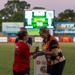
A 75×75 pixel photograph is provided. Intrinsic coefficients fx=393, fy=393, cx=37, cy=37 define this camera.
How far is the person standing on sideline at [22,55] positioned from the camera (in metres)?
9.66

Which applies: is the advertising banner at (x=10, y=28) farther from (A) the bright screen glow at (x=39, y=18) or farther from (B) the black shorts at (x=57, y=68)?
(B) the black shorts at (x=57, y=68)

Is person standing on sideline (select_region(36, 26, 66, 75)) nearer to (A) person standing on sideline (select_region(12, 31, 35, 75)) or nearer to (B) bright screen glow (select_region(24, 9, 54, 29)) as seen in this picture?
(A) person standing on sideline (select_region(12, 31, 35, 75))

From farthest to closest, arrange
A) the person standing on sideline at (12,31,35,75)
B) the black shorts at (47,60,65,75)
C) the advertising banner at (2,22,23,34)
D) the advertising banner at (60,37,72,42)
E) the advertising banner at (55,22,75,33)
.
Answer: the advertising banner at (55,22,75,33) < the advertising banner at (2,22,23,34) < the advertising banner at (60,37,72,42) < the black shorts at (47,60,65,75) < the person standing on sideline at (12,31,35,75)

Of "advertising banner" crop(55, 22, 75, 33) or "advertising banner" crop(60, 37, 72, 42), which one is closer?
"advertising banner" crop(60, 37, 72, 42)

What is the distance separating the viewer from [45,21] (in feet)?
152

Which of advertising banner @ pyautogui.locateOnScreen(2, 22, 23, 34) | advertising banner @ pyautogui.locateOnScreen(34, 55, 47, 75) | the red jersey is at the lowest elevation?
advertising banner @ pyautogui.locateOnScreen(2, 22, 23, 34)

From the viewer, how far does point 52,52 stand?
971 centimetres

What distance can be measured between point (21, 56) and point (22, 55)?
0.04 m

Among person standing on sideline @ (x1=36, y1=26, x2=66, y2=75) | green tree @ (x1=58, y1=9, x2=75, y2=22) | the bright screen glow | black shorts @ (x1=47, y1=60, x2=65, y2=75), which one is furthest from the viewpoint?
green tree @ (x1=58, y1=9, x2=75, y2=22)

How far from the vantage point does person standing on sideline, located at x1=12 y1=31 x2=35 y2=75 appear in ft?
31.7

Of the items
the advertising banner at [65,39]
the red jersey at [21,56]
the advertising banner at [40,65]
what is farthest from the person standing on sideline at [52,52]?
the advertising banner at [65,39]

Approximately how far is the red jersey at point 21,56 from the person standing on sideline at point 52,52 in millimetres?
335

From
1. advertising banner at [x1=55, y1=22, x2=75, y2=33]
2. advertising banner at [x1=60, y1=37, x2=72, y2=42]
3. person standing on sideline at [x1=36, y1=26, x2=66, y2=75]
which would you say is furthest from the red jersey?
advertising banner at [x1=55, y1=22, x2=75, y2=33]

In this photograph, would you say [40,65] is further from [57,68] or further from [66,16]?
[66,16]
